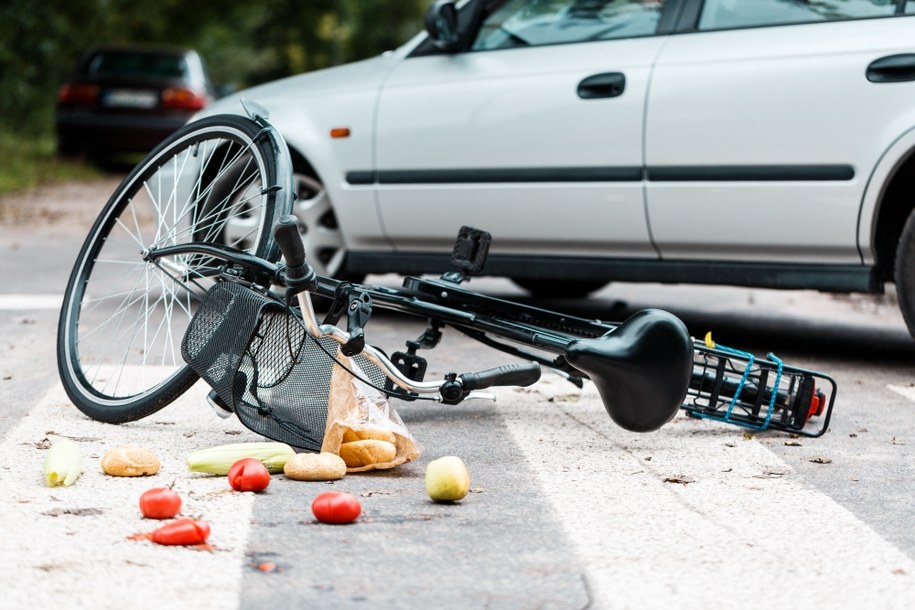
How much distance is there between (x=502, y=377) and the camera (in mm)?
3676

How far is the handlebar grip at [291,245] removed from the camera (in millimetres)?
3404

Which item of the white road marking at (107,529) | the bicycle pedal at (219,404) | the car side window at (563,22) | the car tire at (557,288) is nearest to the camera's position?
A: the white road marking at (107,529)

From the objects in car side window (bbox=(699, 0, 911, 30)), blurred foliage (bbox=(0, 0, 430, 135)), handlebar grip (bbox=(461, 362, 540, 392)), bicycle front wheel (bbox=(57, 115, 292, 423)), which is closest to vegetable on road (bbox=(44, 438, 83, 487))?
bicycle front wheel (bbox=(57, 115, 292, 423))

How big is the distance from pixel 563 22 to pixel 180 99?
12.3 metres

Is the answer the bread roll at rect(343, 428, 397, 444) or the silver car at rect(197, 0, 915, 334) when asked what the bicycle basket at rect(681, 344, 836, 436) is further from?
the silver car at rect(197, 0, 915, 334)

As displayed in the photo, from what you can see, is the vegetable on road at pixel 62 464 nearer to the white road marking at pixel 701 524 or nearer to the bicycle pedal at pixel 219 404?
the bicycle pedal at pixel 219 404

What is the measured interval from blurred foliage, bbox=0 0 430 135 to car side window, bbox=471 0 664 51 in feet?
55.8

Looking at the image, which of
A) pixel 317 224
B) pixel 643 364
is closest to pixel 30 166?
pixel 317 224

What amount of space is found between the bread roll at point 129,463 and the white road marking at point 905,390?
264cm

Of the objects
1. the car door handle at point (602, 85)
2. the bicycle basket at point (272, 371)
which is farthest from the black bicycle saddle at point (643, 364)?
the car door handle at point (602, 85)

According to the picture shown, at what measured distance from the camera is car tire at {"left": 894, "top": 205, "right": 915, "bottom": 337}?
497cm

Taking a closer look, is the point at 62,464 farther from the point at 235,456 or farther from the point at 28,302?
the point at 28,302

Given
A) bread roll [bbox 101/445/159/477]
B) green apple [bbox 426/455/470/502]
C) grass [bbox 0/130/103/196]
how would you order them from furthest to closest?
grass [bbox 0/130/103/196] → bread roll [bbox 101/445/159/477] → green apple [bbox 426/455/470/502]

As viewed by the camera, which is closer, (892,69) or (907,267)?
(892,69)
